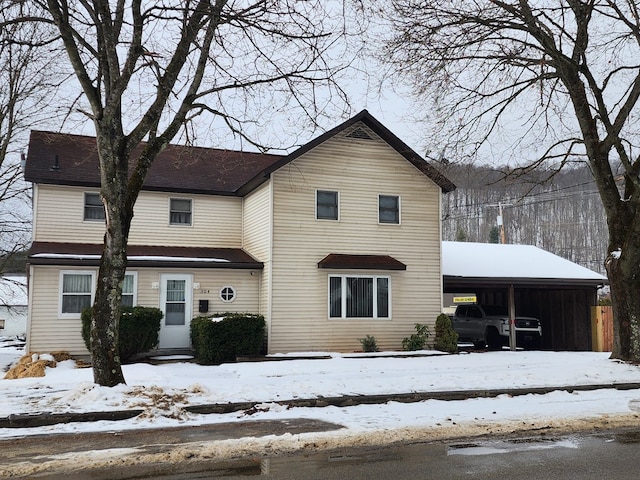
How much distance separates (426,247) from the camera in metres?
20.0

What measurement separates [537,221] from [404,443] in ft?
237

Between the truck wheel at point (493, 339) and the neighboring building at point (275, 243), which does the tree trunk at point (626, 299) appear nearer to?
the neighboring building at point (275, 243)

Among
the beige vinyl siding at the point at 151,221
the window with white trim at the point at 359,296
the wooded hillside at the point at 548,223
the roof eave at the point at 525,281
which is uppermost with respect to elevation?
the wooded hillside at the point at 548,223

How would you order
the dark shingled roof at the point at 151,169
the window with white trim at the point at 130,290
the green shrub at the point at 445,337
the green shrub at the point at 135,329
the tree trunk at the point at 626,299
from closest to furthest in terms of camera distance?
the tree trunk at the point at 626,299, the green shrub at the point at 135,329, the window with white trim at the point at 130,290, the dark shingled roof at the point at 151,169, the green shrub at the point at 445,337

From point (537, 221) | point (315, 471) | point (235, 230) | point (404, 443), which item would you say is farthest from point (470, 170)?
point (537, 221)

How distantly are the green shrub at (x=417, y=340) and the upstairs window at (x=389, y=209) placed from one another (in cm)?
349

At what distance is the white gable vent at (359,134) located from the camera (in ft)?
63.9

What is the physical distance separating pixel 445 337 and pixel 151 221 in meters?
10.1

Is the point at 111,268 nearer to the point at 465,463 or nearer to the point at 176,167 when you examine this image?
the point at 465,463

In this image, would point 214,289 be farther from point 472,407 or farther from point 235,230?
point 472,407

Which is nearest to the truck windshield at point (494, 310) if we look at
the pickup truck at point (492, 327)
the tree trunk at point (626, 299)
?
the pickup truck at point (492, 327)

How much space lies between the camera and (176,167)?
59.9ft

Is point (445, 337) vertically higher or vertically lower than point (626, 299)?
lower

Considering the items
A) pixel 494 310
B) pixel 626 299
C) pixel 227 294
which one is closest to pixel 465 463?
pixel 626 299
